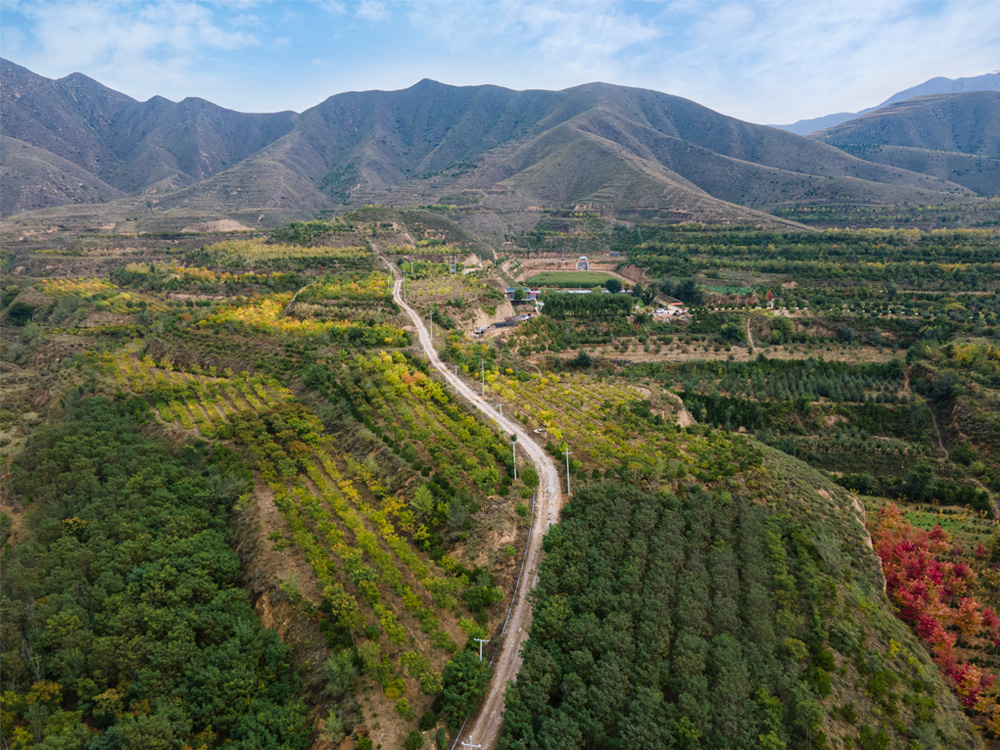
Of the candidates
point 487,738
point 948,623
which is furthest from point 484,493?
point 948,623

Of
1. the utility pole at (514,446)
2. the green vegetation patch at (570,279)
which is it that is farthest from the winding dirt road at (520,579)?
the green vegetation patch at (570,279)

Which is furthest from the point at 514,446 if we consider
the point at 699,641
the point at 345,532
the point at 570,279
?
the point at 570,279

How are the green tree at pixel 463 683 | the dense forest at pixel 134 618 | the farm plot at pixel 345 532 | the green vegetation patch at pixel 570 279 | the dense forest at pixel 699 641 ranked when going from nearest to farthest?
the dense forest at pixel 699 641
the green tree at pixel 463 683
the dense forest at pixel 134 618
the farm plot at pixel 345 532
the green vegetation patch at pixel 570 279

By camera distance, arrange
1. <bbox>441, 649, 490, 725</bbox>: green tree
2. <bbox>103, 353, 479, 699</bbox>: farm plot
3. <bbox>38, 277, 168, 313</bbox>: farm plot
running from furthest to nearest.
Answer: <bbox>38, 277, 168, 313</bbox>: farm plot
<bbox>103, 353, 479, 699</bbox>: farm plot
<bbox>441, 649, 490, 725</bbox>: green tree

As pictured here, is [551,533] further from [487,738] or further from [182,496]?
[182,496]

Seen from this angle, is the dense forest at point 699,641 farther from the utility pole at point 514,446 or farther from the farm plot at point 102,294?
the farm plot at point 102,294

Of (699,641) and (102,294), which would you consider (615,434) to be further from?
(102,294)

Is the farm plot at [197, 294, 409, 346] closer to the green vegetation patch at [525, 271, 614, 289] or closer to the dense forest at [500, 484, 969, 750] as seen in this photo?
the dense forest at [500, 484, 969, 750]

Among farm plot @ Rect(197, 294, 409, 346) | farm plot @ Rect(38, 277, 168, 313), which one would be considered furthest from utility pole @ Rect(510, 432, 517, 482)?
farm plot @ Rect(38, 277, 168, 313)
